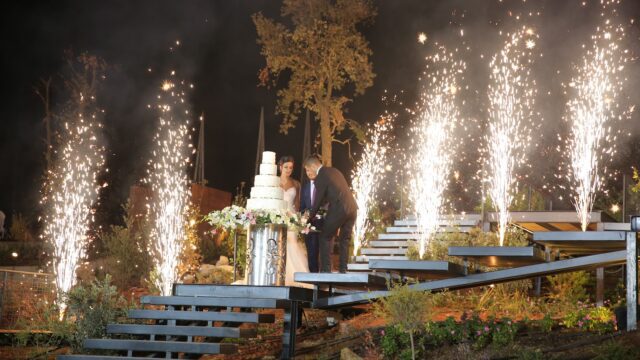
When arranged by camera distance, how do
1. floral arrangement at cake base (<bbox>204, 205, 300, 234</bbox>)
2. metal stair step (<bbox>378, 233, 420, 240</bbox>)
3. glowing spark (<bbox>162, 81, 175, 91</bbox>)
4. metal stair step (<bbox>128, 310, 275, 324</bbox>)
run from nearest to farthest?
1. metal stair step (<bbox>128, 310, 275, 324</bbox>)
2. floral arrangement at cake base (<bbox>204, 205, 300, 234</bbox>)
3. metal stair step (<bbox>378, 233, 420, 240</bbox>)
4. glowing spark (<bbox>162, 81, 175, 91</bbox>)

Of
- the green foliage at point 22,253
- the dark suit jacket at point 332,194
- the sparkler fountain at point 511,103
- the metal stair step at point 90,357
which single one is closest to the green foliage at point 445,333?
the dark suit jacket at point 332,194

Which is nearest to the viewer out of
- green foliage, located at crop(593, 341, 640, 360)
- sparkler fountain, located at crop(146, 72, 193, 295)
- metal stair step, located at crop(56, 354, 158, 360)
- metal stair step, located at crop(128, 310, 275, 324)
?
green foliage, located at crop(593, 341, 640, 360)

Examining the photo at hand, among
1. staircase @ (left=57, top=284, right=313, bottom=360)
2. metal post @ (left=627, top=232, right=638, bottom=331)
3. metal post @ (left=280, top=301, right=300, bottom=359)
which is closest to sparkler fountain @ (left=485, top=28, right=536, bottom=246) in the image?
metal post @ (left=627, top=232, right=638, bottom=331)

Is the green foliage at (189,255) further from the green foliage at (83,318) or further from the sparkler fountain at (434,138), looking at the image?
the green foliage at (83,318)

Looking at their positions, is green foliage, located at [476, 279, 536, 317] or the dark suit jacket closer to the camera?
the dark suit jacket

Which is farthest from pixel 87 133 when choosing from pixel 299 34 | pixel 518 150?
pixel 518 150

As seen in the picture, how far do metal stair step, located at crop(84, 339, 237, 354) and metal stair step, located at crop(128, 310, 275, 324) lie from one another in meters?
0.36

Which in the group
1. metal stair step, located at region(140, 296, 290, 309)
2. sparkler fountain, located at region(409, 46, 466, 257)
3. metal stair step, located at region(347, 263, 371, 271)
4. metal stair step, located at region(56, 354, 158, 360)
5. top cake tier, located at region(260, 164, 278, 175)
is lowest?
metal stair step, located at region(56, 354, 158, 360)

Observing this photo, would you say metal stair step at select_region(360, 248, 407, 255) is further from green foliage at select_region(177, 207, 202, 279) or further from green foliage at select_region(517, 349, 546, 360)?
green foliage at select_region(517, 349, 546, 360)

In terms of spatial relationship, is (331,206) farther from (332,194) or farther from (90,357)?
(90,357)

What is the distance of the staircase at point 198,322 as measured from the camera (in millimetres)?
9734

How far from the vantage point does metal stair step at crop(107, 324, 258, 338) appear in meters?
9.67

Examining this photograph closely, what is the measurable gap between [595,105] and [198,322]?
1069 centimetres

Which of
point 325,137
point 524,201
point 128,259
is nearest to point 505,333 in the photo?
point 524,201
